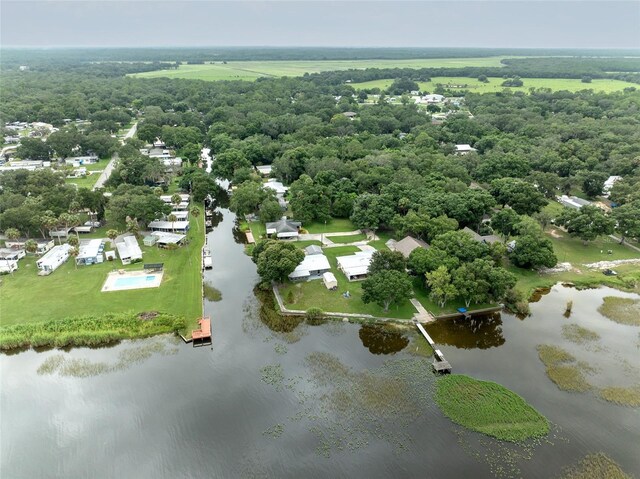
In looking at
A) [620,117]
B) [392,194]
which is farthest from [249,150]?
[620,117]

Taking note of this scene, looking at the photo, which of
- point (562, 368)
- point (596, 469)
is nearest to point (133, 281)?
point (562, 368)

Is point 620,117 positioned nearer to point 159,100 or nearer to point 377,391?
point 377,391

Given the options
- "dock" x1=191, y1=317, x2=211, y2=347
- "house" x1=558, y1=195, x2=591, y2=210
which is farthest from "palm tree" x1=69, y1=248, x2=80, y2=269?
"house" x1=558, y1=195, x2=591, y2=210

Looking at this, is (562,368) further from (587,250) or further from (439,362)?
(587,250)

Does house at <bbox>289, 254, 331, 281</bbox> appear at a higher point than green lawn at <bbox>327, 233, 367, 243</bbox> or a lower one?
higher

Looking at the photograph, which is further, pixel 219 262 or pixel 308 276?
pixel 219 262

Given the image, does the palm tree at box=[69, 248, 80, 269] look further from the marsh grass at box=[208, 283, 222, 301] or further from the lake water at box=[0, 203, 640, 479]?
the marsh grass at box=[208, 283, 222, 301]

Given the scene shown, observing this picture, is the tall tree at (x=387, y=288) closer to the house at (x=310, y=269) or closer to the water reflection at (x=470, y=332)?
the water reflection at (x=470, y=332)
